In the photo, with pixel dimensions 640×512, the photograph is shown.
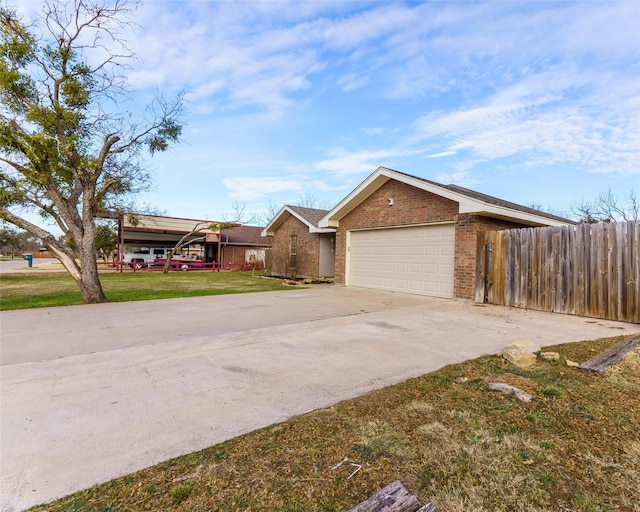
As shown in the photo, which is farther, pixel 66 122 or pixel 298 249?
pixel 298 249

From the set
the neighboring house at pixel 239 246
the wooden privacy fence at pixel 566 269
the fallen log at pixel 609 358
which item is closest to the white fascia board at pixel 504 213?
the wooden privacy fence at pixel 566 269

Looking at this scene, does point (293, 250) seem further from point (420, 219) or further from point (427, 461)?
point (427, 461)

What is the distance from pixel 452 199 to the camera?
9867mm

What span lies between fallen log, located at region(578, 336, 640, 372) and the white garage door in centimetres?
559

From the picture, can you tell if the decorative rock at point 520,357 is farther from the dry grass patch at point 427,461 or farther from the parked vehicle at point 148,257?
the parked vehicle at point 148,257

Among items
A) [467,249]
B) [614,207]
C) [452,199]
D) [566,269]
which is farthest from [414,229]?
[614,207]

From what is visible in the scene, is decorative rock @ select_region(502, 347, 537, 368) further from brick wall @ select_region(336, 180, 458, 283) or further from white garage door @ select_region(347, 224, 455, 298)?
brick wall @ select_region(336, 180, 458, 283)

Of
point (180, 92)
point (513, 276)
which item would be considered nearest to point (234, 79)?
point (180, 92)

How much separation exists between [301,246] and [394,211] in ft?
26.4

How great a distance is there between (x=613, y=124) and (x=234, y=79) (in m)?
13.5

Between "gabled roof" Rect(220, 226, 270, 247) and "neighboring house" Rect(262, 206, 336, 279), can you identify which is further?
"gabled roof" Rect(220, 226, 270, 247)

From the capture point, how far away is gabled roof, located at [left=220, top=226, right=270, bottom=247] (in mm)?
29750

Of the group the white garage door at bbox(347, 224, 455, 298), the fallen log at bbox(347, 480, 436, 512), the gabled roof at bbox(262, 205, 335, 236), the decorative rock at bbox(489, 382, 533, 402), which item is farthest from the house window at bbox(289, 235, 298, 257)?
the fallen log at bbox(347, 480, 436, 512)

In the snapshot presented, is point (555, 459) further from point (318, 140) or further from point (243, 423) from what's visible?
point (318, 140)
